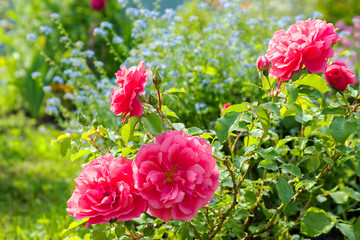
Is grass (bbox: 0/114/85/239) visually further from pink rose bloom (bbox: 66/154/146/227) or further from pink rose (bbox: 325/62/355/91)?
pink rose (bbox: 325/62/355/91)

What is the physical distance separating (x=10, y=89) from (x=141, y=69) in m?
4.60

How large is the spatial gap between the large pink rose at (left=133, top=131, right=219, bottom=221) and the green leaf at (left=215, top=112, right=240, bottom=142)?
2.5 inches

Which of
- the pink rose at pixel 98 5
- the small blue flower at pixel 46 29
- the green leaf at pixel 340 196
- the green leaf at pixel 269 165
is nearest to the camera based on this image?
the green leaf at pixel 269 165

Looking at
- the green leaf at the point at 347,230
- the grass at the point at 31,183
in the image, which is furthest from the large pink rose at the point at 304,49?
the grass at the point at 31,183

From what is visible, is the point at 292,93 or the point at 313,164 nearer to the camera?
the point at 292,93

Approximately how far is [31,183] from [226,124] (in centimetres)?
254

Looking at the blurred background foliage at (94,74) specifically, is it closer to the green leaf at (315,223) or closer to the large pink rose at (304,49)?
the large pink rose at (304,49)

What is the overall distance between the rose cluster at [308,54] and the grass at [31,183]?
49.4 inches

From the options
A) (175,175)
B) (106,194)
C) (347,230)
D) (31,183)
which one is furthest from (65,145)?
(31,183)

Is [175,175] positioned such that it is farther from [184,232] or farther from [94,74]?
[94,74]

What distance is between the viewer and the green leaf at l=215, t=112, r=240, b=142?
3.41 feet

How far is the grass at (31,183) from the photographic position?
2336 millimetres

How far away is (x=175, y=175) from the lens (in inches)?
38.1

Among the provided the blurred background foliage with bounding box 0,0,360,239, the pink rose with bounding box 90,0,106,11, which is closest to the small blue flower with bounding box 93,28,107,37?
the blurred background foliage with bounding box 0,0,360,239
